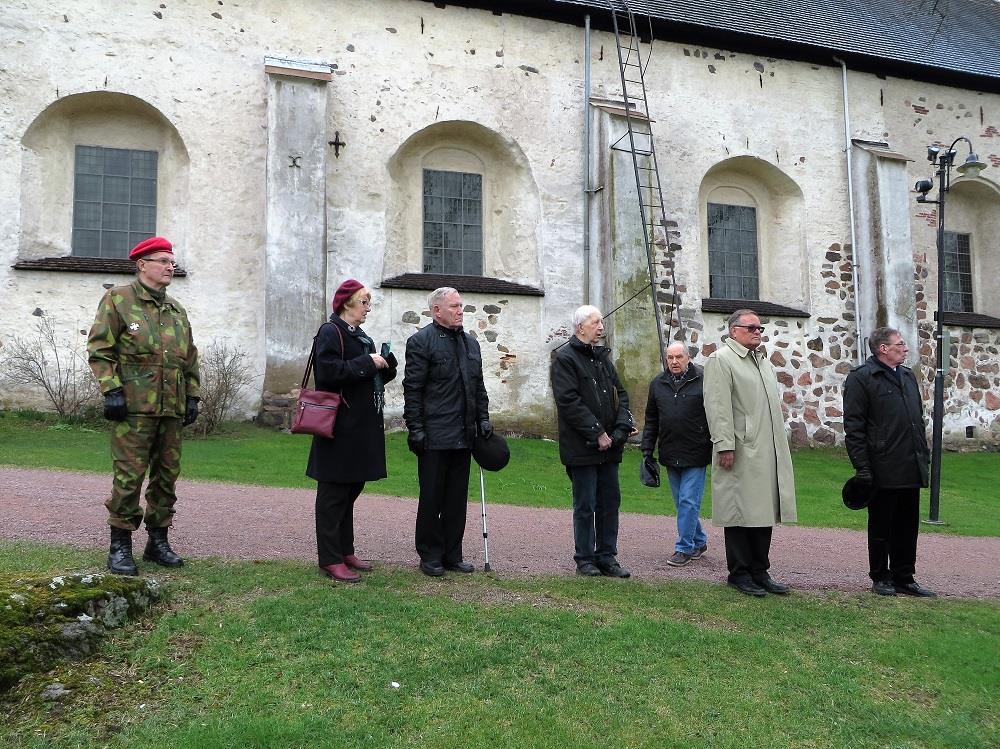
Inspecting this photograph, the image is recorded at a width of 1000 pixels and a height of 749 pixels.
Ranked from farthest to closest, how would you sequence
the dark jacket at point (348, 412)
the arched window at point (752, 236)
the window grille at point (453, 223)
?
the arched window at point (752, 236)
the window grille at point (453, 223)
the dark jacket at point (348, 412)

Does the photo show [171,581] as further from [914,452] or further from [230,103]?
[230,103]

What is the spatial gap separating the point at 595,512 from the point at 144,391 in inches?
117

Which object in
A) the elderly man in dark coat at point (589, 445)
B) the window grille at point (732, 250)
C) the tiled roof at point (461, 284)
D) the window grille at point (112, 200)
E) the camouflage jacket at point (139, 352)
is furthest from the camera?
the window grille at point (732, 250)

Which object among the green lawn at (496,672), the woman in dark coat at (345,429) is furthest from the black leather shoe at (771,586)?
the woman in dark coat at (345,429)

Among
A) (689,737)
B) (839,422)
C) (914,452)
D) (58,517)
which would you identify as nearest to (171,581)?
(58,517)

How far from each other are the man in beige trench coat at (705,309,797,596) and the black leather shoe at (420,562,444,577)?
1.79m

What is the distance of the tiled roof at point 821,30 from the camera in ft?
50.1

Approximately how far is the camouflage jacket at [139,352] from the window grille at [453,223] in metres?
9.96

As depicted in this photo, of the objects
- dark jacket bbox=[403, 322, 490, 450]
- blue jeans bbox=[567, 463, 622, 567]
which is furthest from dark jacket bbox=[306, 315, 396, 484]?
blue jeans bbox=[567, 463, 622, 567]

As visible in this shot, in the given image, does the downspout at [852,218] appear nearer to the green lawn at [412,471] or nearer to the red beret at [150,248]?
the green lawn at [412,471]

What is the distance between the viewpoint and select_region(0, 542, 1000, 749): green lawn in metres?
3.21

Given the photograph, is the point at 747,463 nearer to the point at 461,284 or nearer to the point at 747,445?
the point at 747,445

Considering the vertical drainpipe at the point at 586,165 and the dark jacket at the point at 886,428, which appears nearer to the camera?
the dark jacket at the point at 886,428

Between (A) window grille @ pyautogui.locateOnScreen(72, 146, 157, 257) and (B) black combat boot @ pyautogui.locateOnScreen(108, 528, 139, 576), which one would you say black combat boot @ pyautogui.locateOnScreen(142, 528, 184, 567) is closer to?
(B) black combat boot @ pyautogui.locateOnScreen(108, 528, 139, 576)
